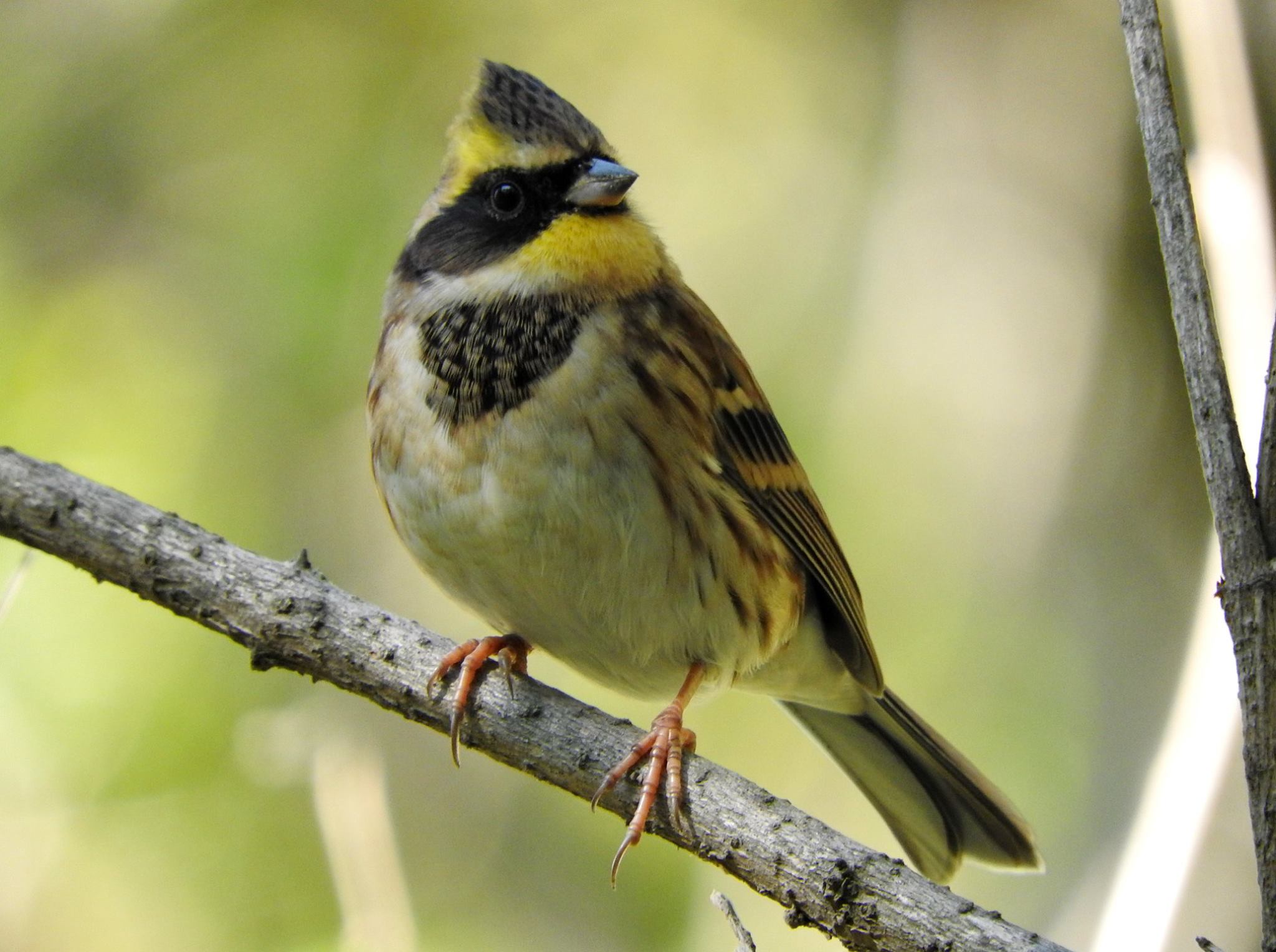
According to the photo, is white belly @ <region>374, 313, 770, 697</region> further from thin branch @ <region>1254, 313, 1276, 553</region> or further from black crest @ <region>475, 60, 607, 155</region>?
thin branch @ <region>1254, 313, 1276, 553</region>

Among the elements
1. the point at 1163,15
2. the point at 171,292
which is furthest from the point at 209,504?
the point at 1163,15

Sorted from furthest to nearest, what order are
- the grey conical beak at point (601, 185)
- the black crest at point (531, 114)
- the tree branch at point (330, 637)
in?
1. the black crest at point (531, 114)
2. the grey conical beak at point (601, 185)
3. the tree branch at point (330, 637)

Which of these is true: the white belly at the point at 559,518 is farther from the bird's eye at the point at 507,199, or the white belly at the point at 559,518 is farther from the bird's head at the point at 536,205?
the bird's eye at the point at 507,199

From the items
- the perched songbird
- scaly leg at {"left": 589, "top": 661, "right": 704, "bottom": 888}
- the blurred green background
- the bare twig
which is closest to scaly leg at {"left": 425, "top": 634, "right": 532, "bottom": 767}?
the perched songbird

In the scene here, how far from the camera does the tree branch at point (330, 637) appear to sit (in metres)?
3.01

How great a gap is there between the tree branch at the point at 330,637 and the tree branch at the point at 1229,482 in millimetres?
1009

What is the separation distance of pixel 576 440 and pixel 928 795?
183 cm

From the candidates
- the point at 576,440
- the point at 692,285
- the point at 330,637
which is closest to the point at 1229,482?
the point at 576,440

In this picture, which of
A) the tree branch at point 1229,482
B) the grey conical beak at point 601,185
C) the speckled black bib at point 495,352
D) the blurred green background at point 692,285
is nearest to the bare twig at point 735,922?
the tree branch at point 1229,482

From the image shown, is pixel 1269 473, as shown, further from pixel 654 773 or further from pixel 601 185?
pixel 601 185

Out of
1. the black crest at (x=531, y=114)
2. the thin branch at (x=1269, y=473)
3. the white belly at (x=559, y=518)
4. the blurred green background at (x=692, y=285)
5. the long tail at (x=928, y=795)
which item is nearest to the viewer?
the thin branch at (x=1269, y=473)

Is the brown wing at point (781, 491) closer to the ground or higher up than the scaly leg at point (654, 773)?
higher up

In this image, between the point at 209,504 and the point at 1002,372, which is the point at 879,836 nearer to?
the point at 1002,372

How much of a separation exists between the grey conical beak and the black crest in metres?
0.08
